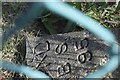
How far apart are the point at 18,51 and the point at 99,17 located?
0.36m

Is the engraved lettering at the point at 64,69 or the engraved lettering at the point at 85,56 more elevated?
the engraved lettering at the point at 85,56

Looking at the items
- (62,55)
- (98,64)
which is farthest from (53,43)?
(98,64)

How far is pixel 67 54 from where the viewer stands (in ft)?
4.39

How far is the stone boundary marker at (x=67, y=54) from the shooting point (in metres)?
1.32

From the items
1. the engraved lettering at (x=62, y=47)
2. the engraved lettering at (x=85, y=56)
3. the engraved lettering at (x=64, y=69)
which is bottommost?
the engraved lettering at (x=64, y=69)

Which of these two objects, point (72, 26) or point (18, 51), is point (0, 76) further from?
point (72, 26)

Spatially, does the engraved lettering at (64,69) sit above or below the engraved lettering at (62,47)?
below

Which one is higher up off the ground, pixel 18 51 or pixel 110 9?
pixel 110 9

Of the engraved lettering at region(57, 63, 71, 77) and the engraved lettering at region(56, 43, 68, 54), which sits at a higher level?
the engraved lettering at region(56, 43, 68, 54)

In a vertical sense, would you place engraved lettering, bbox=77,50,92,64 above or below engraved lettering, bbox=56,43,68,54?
below

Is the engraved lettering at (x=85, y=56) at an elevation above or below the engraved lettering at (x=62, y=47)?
below

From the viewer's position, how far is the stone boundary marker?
1.32 metres

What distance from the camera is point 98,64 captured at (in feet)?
4.28

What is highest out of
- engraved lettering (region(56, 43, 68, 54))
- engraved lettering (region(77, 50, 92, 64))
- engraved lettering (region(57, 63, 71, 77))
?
engraved lettering (region(56, 43, 68, 54))
